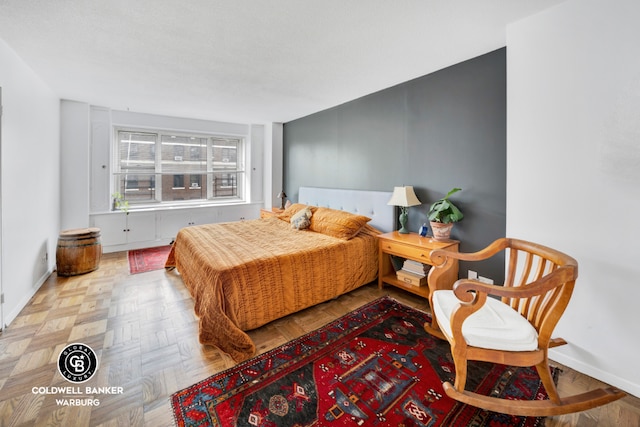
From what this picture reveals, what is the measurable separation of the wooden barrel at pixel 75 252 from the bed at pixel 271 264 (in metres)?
0.94

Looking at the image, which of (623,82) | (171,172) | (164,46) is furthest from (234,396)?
(171,172)

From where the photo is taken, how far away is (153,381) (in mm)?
1689

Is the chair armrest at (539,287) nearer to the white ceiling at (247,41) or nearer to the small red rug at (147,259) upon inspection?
the white ceiling at (247,41)

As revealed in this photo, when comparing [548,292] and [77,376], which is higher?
[548,292]

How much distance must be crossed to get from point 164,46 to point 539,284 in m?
3.15

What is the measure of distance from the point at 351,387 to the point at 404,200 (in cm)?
189

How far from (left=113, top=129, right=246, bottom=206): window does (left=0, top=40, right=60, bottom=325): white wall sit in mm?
1271

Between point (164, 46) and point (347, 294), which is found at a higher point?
point (164, 46)

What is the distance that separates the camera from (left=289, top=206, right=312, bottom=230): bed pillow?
3590 millimetres

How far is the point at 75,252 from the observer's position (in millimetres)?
3348

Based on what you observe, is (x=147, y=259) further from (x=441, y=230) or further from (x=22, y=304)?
(x=441, y=230)

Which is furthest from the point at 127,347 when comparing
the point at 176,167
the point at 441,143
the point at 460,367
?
the point at 176,167

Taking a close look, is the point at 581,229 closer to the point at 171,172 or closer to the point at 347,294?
the point at 347,294

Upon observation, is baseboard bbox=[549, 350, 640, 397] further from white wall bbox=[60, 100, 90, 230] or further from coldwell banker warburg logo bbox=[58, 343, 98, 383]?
white wall bbox=[60, 100, 90, 230]
